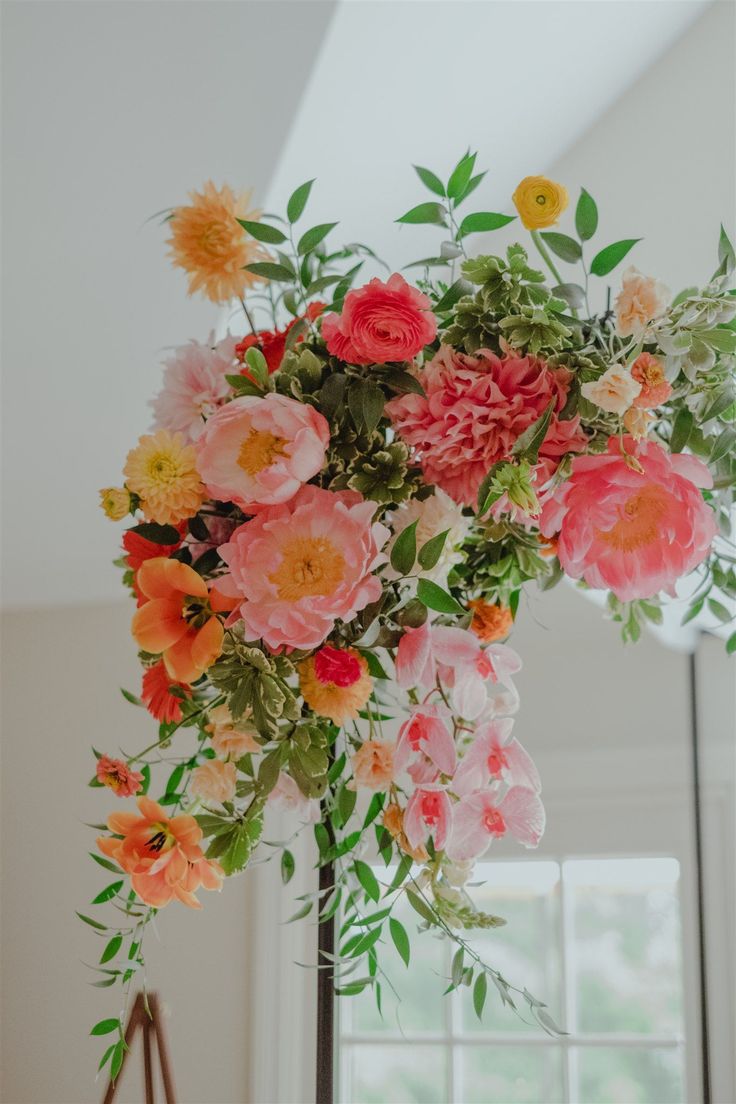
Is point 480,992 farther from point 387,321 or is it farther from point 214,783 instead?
point 387,321

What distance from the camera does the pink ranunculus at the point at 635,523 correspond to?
59 cm

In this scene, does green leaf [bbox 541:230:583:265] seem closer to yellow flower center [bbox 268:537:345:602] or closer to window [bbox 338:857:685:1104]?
yellow flower center [bbox 268:537:345:602]

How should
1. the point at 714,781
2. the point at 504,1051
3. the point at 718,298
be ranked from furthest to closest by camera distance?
1. the point at 504,1051
2. the point at 714,781
3. the point at 718,298

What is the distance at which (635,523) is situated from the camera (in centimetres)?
61

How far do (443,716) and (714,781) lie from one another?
1.68m

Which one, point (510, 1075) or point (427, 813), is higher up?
point (427, 813)

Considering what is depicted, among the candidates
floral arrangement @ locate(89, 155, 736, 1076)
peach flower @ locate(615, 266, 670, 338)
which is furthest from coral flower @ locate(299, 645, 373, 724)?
peach flower @ locate(615, 266, 670, 338)

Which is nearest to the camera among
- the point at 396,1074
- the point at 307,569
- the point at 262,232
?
the point at 307,569

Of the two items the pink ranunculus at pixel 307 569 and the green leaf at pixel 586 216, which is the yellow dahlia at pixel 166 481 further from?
the green leaf at pixel 586 216

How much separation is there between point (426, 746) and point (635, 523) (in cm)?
17

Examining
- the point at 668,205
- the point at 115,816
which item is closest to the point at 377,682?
the point at 115,816

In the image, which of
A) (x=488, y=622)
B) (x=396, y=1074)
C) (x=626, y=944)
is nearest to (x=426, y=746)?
(x=488, y=622)

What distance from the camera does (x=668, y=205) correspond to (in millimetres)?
2227

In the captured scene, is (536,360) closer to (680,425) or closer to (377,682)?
(680,425)
